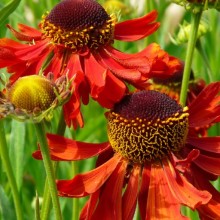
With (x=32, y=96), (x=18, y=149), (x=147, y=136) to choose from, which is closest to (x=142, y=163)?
(x=147, y=136)

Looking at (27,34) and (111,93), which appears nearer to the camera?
(111,93)

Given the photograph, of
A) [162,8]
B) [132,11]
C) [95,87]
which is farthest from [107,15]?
[132,11]

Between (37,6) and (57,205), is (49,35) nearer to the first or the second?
(57,205)

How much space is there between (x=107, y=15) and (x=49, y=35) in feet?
0.35

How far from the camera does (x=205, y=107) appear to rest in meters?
1.16

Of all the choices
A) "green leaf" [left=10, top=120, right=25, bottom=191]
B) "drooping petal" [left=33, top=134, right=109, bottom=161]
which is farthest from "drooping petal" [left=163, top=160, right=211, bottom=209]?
"green leaf" [left=10, top=120, right=25, bottom=191]

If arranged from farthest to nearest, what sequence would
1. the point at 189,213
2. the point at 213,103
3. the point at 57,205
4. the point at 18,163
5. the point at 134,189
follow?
the point at 18,163
the point at 189,213
the point at 213,103
the point at 134,189
the point at 57,205

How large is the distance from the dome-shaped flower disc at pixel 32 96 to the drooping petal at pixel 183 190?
220 millimetres

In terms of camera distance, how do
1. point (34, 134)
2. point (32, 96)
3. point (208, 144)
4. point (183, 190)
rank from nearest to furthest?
point (32, 96) < point (183, 190) < point (208, 144) < point (34, 134)

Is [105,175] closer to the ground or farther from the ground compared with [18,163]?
farther from the ground

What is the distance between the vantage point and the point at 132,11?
2385 millimetres

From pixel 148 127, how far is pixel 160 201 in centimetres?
11

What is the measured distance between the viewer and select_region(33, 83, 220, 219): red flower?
40.3 inches

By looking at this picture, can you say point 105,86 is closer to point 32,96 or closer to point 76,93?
point 76,93
